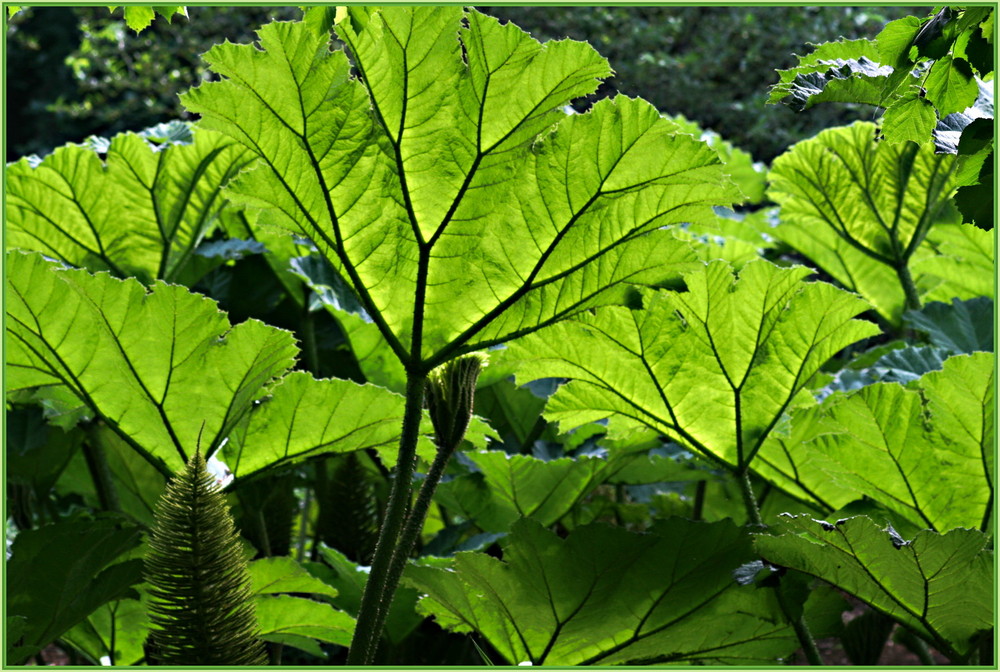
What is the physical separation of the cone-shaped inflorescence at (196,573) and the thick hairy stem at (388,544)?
0.46 ft

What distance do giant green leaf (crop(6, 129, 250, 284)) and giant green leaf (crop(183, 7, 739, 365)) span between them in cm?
58

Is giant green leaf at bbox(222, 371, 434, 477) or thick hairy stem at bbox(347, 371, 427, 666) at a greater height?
giant green leaf at bbox(222, 371, 434, 477)

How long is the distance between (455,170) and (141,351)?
1.45ft

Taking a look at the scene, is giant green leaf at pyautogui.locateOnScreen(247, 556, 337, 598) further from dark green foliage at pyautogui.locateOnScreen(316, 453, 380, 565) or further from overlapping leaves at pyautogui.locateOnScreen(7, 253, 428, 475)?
dark green foliage at pyautogui.locateOnScreen(316, 453, 380, 565)

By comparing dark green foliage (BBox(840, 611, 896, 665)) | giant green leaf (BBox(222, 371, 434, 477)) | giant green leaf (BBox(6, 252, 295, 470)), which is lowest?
dark green foliage (BBox(840, 611, 896, 665))

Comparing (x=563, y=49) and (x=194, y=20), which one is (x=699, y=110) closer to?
(x=194, y=20)

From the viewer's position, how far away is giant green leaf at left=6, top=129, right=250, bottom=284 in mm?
1530

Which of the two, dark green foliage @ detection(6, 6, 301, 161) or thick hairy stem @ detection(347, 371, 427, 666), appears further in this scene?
dark green foliage @ detection(6, 6, 301, 161)

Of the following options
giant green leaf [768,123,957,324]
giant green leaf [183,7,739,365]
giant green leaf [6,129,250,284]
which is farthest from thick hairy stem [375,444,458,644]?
giant green leaf [768,123,957,324]

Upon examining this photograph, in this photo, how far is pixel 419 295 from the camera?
3.43ft

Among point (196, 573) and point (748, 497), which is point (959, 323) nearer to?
point (748, 497)

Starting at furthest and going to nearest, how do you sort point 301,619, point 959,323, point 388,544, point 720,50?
point 720,50 → point 959,323 → point 301,619 → point 388,544

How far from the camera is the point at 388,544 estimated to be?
100cm

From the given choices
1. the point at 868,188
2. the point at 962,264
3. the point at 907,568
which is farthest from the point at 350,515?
the point at 962,264
